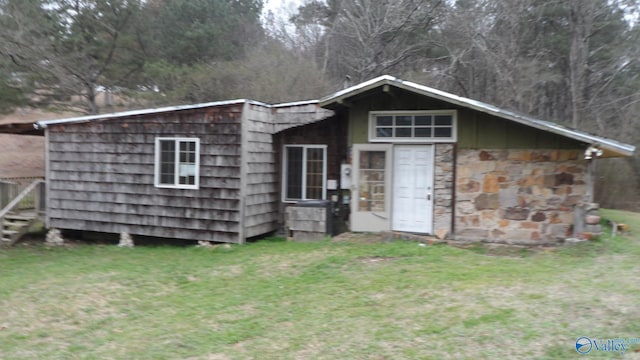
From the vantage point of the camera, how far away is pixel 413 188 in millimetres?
9742

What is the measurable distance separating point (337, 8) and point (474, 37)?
6.50 m

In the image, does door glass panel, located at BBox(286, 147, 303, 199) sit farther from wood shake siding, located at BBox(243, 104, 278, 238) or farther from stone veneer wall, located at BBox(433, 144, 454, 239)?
stone veneer wall, located at BBox(433, 144, 454, 239)

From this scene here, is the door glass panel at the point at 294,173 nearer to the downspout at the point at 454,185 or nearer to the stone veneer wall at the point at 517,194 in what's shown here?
the downspout at the point at 454,185

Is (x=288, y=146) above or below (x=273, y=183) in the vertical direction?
above

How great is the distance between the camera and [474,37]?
63.3 ft

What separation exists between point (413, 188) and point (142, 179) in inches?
232

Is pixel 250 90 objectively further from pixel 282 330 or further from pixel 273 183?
pixel 282 330

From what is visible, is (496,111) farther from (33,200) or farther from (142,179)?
(33,200)

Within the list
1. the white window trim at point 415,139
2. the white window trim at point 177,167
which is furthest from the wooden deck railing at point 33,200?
the white window trim at point 415,139

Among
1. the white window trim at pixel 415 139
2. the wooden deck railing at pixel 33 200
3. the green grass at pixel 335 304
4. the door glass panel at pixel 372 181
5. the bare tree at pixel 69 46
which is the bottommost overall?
the green grass at pixel 335 304

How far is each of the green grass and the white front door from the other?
3.49 feet

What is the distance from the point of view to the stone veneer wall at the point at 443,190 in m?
9.43

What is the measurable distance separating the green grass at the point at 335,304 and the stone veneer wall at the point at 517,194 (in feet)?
2.14

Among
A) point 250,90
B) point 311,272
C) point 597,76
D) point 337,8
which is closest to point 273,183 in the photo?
point 311,272
